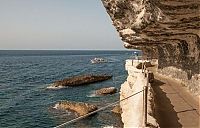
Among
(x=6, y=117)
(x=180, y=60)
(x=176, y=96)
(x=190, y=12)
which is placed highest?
(x=190, y=12)

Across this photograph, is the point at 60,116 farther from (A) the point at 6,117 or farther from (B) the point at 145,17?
(B) the point at 145,17

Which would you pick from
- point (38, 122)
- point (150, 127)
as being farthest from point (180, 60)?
point (38, 122)

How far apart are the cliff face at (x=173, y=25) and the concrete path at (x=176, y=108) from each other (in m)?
0.83

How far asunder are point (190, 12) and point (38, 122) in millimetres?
22408

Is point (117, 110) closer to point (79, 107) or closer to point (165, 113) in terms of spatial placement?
point (79, 107)

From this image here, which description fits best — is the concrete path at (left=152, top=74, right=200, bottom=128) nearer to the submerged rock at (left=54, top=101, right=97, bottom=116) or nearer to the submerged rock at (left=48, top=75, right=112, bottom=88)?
the submerged rock at (left=54, top=101, right=97, bottom=116)

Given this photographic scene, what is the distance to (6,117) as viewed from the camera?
33156 millimetres

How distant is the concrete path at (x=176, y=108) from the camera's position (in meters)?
12.5

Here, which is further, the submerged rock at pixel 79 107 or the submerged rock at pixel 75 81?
the submerged rock at pixel 75 81

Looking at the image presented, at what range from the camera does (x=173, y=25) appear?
14102 millimetres

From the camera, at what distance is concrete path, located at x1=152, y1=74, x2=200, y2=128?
12.5 metres

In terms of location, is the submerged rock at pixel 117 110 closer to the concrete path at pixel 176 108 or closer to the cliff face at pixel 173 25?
the cliff face at pixel 173 25

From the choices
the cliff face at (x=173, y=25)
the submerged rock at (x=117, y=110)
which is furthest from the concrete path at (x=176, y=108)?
the submerged rock at (x=117, y=110)

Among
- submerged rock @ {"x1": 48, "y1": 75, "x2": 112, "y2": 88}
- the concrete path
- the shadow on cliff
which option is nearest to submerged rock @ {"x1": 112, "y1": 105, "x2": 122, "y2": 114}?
the concrete path
